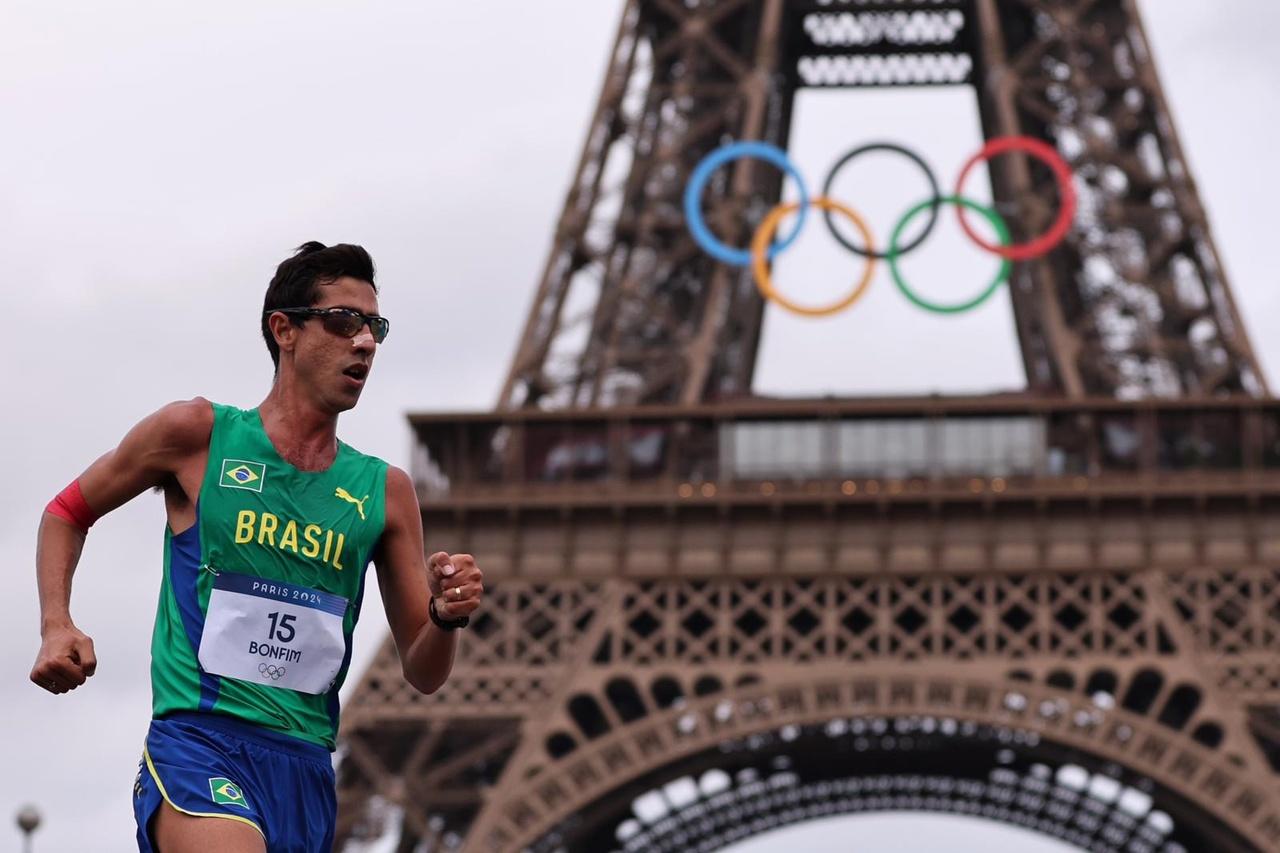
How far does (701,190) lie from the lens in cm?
4462

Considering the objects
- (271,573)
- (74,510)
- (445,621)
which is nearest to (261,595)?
(271,573)

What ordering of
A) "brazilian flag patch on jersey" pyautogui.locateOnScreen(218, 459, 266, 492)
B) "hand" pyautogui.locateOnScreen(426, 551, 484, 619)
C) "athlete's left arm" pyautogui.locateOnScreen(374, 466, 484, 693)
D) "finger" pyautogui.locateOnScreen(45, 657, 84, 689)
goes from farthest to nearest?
"athlete's left arm" pyautogui.locateOnScreen(374, 466, 484, 693)
"brazilian flag patch on jersey" pyautogui.locateOnScreen(218, 459, 266, 492)
"hand" pyautogui.locateOnScreen(426, 551, 484, 619)
"finger" pyautogui.locateOnScreen(45, 657, 84, 689)

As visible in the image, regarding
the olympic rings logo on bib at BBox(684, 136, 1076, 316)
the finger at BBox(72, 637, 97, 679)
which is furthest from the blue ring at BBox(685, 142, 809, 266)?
the finger at BBox(72, 637, 97, 679)

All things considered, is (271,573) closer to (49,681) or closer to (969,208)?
(49,681)

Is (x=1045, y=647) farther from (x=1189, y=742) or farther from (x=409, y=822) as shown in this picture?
(x=409, y=822)

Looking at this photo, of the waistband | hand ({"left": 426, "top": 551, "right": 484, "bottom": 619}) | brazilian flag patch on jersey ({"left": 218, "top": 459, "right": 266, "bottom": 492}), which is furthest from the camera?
brazilian flag patch on jersey ({"left": 218, "top": 459, "right": 266, "bottom": 492})

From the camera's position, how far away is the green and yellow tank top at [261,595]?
816 centimetres

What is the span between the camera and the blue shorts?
26.0ft

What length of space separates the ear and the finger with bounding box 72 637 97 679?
1.17 meters

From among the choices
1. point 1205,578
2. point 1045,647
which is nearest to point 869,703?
point 1045,647

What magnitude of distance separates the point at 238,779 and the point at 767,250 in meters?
36.8

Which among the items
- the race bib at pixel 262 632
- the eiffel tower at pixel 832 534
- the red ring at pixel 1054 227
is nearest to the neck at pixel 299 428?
the race bib at pixel 262 632

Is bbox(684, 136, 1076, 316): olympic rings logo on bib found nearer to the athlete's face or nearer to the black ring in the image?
the black ring

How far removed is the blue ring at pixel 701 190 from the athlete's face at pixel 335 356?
35.2m
